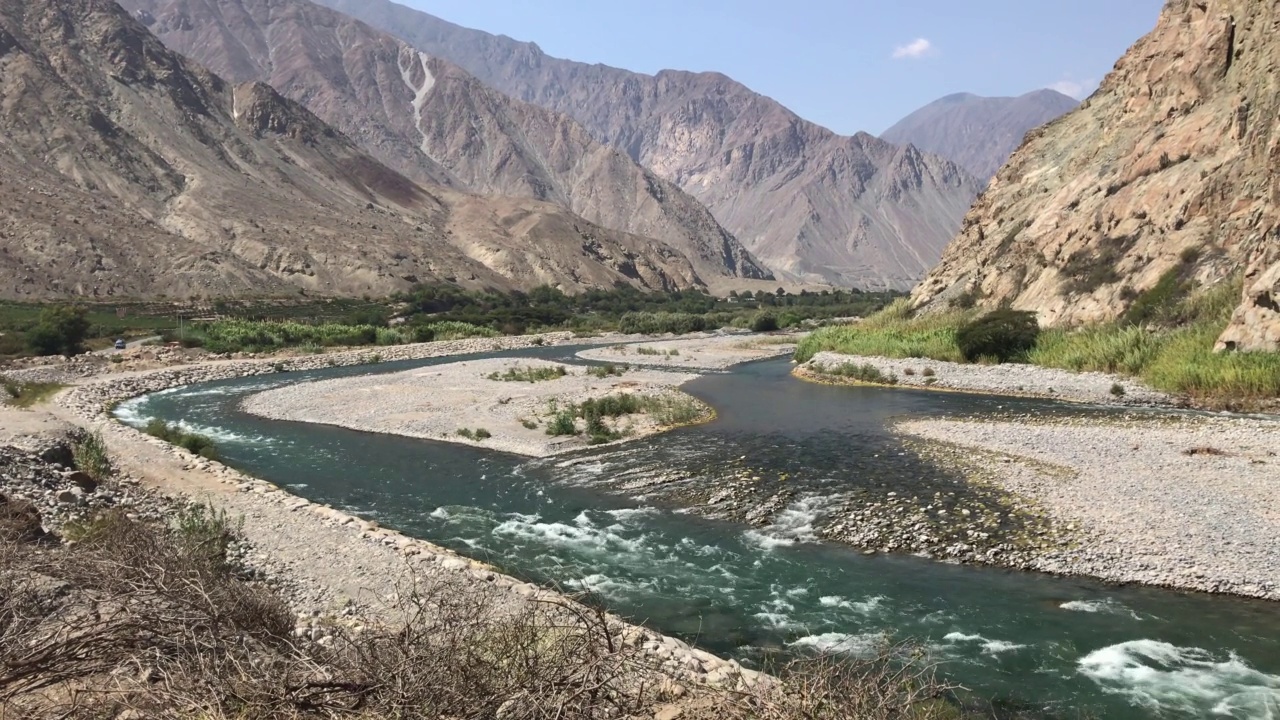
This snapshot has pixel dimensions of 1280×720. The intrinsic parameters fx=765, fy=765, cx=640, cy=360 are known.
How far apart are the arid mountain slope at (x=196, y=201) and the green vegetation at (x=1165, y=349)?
3088 inches

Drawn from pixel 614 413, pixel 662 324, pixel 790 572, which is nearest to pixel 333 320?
pixel 662 324

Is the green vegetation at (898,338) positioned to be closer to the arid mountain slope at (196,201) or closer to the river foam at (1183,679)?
the river foam at (1183,679)

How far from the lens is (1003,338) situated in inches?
1412

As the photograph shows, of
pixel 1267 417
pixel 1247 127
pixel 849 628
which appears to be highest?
pixel 1247 127

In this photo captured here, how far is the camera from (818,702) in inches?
178

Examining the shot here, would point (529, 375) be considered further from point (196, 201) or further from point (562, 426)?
point (196, 201)

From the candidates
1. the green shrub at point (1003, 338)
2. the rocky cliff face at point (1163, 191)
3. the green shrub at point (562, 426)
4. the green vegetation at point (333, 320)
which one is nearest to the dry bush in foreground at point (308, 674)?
the green shrub at point (562, 426)

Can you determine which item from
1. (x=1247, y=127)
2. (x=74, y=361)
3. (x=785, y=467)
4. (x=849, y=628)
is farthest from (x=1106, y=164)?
(x=74, y=361)

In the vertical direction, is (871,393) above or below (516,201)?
below

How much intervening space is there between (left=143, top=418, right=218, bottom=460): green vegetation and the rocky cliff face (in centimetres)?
3240

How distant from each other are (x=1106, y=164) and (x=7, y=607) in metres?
51.6

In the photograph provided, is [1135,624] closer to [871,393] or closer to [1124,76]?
[871,393]

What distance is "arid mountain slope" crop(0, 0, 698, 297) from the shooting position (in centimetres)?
8381

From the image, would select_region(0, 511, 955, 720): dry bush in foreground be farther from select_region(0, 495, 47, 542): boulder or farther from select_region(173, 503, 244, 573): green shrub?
select_region(0, 495, 47, 542): boulder
